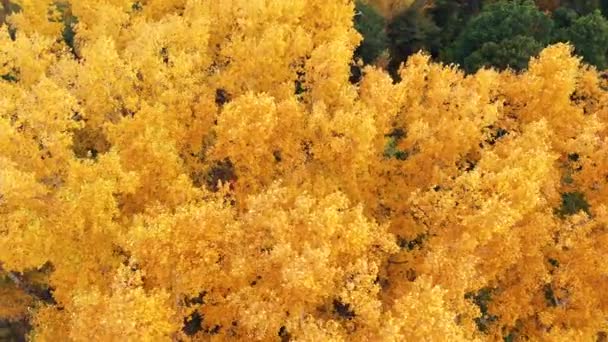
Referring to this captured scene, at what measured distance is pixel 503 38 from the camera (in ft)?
128

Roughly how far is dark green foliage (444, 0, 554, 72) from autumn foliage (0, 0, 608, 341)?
7980mm

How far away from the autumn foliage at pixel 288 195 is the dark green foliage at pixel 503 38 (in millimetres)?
7980

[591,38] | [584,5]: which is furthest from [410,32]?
[584,5]

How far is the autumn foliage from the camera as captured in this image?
18266 mm

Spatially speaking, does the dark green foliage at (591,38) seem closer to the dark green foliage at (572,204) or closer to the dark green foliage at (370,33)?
the dark green foliage at (370,33)

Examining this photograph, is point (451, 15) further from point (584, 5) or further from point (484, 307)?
point (484, 307)

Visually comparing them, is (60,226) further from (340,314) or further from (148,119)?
(340,314)

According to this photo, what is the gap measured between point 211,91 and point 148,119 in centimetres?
440

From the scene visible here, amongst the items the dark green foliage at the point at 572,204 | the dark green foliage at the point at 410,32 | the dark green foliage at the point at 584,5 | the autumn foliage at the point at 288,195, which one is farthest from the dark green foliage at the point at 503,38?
the dark green foliage at the point at 572,204

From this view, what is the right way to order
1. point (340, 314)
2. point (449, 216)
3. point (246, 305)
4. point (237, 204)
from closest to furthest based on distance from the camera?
point (246, 305) < point (449, 216) < point (340, 314) < point (237, 204)

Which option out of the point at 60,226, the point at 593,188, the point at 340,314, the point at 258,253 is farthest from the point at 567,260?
the point at 60,226

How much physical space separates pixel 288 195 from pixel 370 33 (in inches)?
894

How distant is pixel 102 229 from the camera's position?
21188mm

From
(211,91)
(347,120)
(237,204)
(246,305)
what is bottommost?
(246,305)
